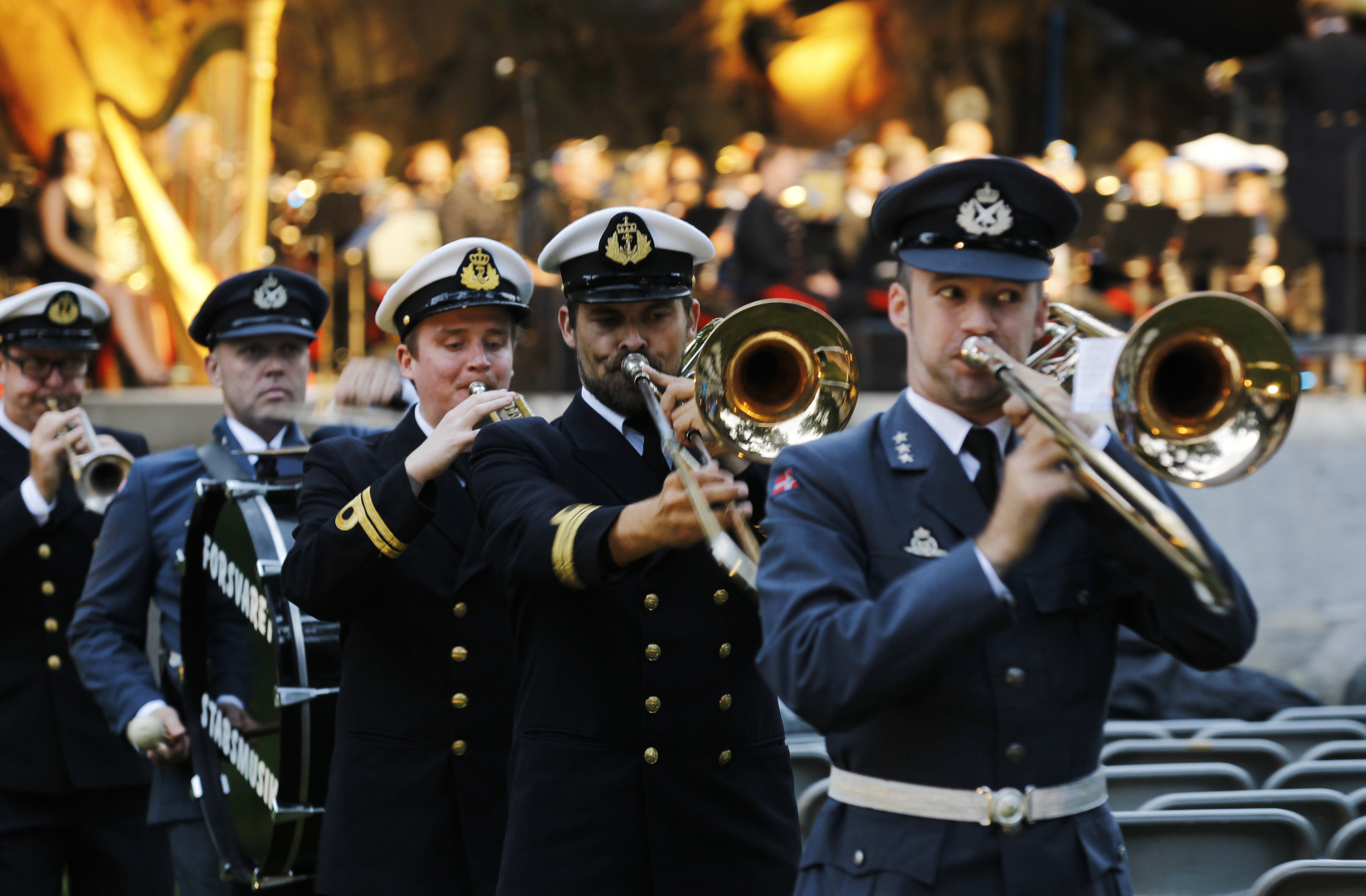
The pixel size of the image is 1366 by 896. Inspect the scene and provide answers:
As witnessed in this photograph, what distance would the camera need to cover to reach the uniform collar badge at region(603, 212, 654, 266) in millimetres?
3352

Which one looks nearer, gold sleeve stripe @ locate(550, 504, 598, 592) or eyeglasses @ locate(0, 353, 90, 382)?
gold sleeve stripe @ locate(550, 504, 598, 592)

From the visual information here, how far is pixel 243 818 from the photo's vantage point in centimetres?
438

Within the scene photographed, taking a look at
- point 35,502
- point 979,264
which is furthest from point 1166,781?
point 35,502

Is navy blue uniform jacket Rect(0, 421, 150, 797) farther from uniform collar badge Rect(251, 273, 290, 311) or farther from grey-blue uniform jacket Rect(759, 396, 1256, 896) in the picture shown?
grey-blue uniform jacket Rect(759, 396, 1256, 896)

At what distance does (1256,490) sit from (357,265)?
26.0 feet

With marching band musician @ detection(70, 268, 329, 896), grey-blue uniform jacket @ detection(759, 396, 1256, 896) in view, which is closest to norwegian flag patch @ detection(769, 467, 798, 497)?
grey-blue uniform jacket @ detection(759, 396, 1256, 896)

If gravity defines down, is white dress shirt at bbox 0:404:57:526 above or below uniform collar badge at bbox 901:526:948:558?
above

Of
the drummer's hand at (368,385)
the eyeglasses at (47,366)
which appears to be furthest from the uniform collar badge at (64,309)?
the drummer's hand at (368,385)

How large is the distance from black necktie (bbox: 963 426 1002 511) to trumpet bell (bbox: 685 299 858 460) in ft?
1.72

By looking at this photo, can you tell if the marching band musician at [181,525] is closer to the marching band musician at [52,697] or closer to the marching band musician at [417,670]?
the marching band musician at [52,697]

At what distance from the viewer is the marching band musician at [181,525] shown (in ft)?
15.4

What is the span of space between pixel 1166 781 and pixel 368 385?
263 centimetres

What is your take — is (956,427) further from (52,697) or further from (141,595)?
(52,697)

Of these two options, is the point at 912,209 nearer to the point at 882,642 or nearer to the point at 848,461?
the point at 848,461
